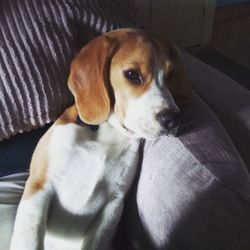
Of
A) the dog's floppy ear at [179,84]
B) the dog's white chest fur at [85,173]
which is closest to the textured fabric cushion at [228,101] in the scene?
the dog's floppy ear at [179,84]

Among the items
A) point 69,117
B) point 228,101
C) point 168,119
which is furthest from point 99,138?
point 228,101

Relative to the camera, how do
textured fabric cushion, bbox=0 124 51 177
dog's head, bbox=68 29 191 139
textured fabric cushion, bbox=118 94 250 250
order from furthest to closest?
textured fabric cushion, bbox=0 124 51 177
dog's head, bbox=68 29 191 139
textured fabric cushion, bbox=118 94 250 250

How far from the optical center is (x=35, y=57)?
1.04m

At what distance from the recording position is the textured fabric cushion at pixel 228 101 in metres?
0.97

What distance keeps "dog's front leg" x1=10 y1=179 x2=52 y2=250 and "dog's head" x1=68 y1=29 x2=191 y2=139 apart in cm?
20

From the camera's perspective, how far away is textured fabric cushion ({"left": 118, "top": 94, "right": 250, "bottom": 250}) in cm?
74

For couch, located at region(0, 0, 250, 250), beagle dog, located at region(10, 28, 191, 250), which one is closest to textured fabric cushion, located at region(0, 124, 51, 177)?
couch, located at region(0, 0, 250, 250)

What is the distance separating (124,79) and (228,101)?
0.32m

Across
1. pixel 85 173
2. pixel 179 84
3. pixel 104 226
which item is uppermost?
pixel 179 84

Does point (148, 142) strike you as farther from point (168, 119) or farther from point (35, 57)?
point (35, 57)

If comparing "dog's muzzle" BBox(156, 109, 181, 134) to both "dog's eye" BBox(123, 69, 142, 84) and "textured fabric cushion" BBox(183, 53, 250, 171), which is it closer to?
"dog's eye" BBox(123, 69, 142, 84)

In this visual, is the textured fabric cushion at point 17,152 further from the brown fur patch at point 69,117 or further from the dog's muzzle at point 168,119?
the dog's muzzle at point 168,119

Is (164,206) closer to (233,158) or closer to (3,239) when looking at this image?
(233,158)

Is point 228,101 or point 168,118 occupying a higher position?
point 168,118
